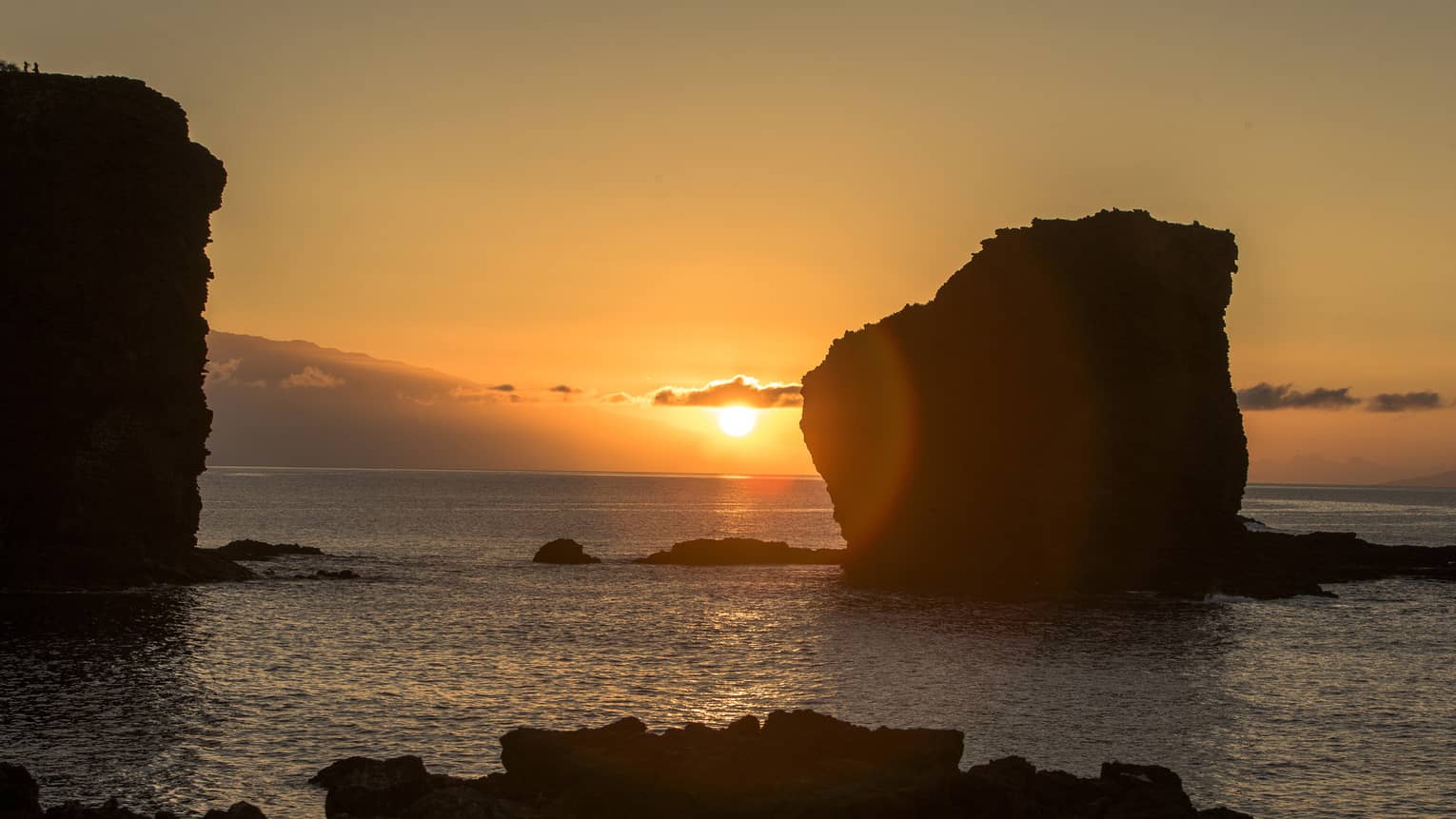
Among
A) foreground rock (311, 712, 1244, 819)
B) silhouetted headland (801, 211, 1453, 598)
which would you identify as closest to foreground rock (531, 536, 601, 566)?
silhouetted headland (801, 211, 1453, 598)

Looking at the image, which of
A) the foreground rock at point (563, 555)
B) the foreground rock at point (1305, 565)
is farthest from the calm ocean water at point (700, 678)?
the foreground rock at point (563, 555)

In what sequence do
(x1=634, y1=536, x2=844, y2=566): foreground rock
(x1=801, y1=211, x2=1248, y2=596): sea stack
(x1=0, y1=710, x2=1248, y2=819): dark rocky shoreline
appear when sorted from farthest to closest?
(x1=634, y1=536, x2=844, y2=566): foreground rock
(x1=801, y1=211, x2=1248, y2=596): sea stack
(x1=0, y1=710, x2=1248, y2=819): dark rocky shoreline

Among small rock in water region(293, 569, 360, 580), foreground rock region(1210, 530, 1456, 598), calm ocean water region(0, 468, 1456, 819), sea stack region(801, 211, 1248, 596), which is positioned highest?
sea stack region(801, 211, 1248, 596)

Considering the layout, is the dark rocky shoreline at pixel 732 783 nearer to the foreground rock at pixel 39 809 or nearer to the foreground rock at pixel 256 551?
the foreground rock at pixel 39 809

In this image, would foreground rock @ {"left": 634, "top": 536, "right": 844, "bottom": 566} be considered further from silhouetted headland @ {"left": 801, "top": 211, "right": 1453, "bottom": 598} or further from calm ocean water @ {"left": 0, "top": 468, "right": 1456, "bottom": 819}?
calm ocean water @ {"left": 0, "top": 468, "right": 1456, "bottom": 819}

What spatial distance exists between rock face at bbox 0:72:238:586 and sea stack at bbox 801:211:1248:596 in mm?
48620

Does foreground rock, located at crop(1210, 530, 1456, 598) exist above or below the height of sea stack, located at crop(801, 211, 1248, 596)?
below

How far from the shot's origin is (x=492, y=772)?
3069 cm

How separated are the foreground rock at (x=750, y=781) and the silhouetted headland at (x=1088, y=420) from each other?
5112cm

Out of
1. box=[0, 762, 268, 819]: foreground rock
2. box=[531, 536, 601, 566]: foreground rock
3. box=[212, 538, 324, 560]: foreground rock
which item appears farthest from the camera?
box=[531, 536, 601, 566]: foreground rock

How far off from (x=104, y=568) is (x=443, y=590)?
1949cm

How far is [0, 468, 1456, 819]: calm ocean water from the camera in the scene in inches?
1262

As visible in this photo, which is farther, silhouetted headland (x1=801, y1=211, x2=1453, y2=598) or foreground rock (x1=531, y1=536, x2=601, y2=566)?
foreground rock (x1=531, y1=536, x2=601, y2=566)

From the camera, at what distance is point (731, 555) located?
340ft
